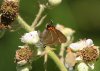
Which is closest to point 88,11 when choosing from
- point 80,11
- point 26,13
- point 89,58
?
point 80,11

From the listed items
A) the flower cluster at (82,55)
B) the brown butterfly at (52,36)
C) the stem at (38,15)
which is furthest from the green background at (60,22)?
the brown butterfly at (52,36)

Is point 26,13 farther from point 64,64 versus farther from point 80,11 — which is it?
point 64,64

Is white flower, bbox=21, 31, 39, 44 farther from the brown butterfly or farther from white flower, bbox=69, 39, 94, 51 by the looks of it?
white flower, bbox=69, 39, 94, 51

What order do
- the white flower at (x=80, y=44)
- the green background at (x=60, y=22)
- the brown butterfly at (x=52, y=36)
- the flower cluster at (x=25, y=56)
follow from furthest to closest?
the green background at (x=60, y=22) < the white flower at (x=80, y=44) < the flower cluster at (x=25, y=56) < the brown butterfly at (x=52, y=36)

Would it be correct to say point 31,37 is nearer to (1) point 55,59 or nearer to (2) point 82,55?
(1) point 55,59

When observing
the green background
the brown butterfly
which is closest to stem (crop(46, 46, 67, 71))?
the brown butterfly

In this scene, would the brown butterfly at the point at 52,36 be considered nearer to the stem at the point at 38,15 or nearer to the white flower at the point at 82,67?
the stem at the point at 38,15

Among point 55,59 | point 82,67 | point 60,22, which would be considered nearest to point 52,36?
point 55,59

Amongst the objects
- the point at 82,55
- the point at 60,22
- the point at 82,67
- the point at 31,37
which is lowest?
the point at 82,67
